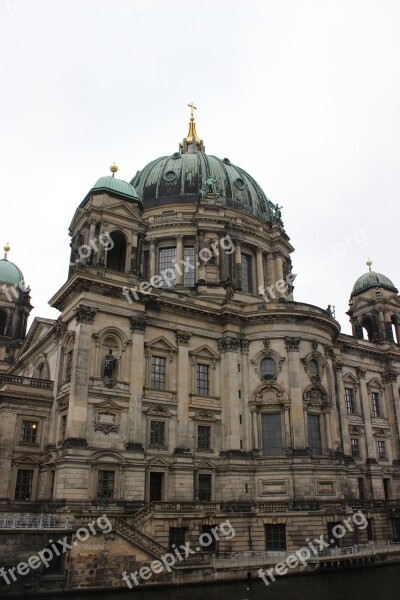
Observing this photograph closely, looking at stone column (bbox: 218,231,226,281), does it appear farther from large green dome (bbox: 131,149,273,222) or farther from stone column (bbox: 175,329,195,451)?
stone column (bbox: 175,329,195,451)

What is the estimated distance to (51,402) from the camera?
38.5m

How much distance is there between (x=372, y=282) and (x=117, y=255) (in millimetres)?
30057

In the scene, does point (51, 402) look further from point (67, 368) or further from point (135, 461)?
point (135, 461)

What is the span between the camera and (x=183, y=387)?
3912cm

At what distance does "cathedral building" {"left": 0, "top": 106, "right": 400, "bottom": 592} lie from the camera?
33938 mm

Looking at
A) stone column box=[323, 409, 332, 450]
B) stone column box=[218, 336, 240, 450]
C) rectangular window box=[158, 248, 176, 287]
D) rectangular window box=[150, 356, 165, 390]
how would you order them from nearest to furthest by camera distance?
1. rectangular window box=[150, 356, 165, 390]
2. stone column box=[218, 336, 240, 450]
3. stone column box=[323, 409, 332, 450]
4. rectangular window box=[158, 248, 176, 287]

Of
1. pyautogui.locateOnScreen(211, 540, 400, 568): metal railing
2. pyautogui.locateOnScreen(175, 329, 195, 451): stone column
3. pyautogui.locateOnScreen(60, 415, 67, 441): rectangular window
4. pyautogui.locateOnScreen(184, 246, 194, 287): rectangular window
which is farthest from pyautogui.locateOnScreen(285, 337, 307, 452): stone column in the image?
pyautogui.locateOnScreen(60, 415, 67, 441): rectangular window

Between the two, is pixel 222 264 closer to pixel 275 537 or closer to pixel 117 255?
pixel 117 255

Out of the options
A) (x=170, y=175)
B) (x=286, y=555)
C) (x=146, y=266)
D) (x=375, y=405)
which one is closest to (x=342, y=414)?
(x=375, y=405)

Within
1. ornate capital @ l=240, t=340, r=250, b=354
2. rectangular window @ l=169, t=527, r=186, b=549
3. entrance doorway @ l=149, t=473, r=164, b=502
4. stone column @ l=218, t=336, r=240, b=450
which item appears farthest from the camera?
ornate capital @ l=240, t=340, r=250, b=354

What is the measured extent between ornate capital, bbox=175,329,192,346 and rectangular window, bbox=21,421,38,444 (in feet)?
38.9

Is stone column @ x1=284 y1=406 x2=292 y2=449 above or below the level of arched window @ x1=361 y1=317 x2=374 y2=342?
below

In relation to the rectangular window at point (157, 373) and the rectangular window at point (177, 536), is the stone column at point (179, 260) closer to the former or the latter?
the rectangular window at point (157, 373)

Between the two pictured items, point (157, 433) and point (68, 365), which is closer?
point (68, 365)
